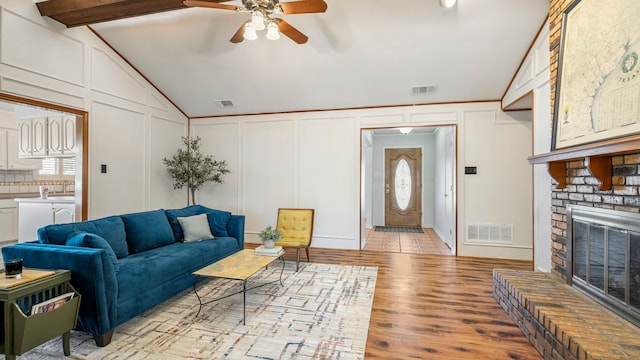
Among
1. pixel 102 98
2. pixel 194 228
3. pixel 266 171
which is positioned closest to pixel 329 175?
pixel 266 171

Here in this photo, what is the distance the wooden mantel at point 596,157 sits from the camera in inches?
67.1

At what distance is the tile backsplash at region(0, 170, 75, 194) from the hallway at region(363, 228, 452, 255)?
6.33m

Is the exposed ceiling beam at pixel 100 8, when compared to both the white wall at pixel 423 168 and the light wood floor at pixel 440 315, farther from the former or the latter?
the white wall at pixel 423 168

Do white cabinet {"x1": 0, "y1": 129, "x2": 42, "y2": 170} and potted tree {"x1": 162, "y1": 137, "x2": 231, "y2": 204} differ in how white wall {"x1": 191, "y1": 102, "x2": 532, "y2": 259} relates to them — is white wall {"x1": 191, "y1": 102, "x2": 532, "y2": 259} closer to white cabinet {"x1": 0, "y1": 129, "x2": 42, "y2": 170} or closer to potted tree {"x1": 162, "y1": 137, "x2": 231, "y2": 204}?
potted tree {"x1": 162, "y1": 137, "x2": 231, "y2": 204}

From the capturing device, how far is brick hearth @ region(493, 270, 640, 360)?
5.59ft

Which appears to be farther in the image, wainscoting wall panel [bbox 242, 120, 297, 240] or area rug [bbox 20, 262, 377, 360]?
wainscoting wall panel [bbox 242, 120, 297, 240]

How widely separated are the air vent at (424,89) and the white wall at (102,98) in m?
4.37

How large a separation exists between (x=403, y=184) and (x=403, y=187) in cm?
8

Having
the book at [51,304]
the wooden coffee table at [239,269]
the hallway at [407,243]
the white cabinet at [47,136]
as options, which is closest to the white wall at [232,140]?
the hallway at [407,243]

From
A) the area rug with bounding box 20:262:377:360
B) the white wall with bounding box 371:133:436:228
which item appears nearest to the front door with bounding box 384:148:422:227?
the white wall with bounding box 371:133:436:228

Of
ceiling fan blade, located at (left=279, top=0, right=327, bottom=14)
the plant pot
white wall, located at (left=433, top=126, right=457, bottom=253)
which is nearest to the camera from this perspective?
ceiling fan blade, located at (left=279, top=0, right=327, bottom=14)

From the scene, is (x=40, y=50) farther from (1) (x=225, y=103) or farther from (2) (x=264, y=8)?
(2) (x=264, y=8)

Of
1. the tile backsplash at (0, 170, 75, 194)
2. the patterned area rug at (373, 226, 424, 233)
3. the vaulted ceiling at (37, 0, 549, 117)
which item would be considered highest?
the vaulted ceiling at (37, 0, 549, 117)

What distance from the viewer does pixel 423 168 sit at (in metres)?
7.64
